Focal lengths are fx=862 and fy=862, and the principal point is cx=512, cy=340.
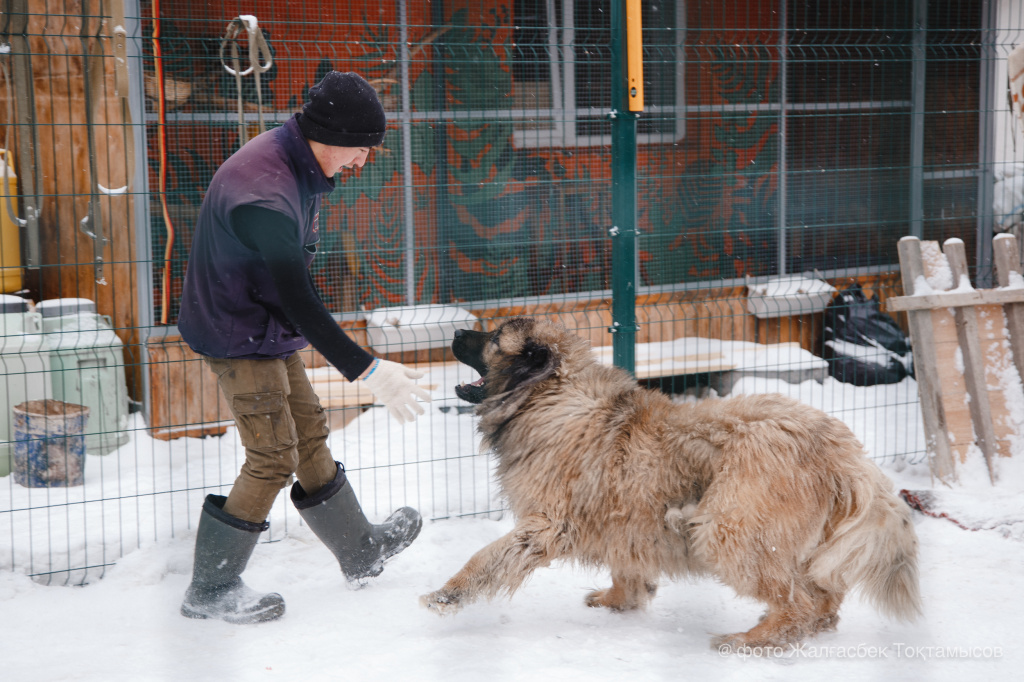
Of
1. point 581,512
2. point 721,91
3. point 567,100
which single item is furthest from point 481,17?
point 581,512

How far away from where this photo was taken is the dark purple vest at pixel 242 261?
110 inches

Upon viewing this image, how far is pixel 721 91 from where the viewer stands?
666cm

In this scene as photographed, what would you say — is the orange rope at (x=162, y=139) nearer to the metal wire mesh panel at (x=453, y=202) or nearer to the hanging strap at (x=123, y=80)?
the metal wire mesh panel at (x=453, y=202)

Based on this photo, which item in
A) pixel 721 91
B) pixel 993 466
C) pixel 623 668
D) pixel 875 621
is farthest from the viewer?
pixel 721 91

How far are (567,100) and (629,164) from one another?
2.45 meters

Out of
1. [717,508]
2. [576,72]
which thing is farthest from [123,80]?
[717,508]

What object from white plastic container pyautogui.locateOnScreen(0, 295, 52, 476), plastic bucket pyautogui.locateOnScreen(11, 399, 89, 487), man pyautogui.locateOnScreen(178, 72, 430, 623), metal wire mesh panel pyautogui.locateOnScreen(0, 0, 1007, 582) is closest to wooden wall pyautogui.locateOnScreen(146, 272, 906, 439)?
metal wire mesh panel pyautogui.locateOnScreen(0, 0, 1007, 582)

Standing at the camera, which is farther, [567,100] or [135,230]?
[567,100]

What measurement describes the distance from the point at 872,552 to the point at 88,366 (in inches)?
161

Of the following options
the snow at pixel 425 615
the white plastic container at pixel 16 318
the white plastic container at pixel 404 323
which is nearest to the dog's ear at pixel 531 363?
the snow at pixel 425 615

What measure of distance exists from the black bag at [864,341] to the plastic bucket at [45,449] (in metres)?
4.69

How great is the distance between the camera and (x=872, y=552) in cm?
286

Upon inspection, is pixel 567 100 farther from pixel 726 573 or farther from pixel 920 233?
pixel 726 573

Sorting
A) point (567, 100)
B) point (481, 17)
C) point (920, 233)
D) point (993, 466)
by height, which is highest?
point (481, 17)
